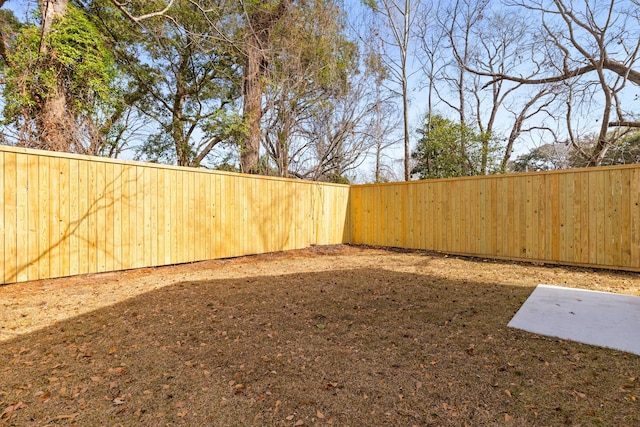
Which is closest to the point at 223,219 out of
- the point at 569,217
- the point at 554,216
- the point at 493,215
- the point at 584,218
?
the point at 493,215

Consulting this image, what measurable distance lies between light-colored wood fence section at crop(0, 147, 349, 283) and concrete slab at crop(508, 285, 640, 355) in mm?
4438

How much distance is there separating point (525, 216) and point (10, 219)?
7.27 meters

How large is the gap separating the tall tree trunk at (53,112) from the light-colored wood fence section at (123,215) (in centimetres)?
235

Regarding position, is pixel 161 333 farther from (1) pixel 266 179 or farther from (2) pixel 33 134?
(2) pixel 33 134

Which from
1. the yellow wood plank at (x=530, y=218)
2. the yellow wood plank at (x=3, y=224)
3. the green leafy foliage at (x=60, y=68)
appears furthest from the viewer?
the green leafy foliage at (x=60, y=68)

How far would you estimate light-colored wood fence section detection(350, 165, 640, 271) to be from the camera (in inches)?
178

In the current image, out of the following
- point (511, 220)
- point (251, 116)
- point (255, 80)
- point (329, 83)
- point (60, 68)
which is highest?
point (329, 83)

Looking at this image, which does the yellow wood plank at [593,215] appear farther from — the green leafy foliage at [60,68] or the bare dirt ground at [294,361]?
the green leafy foliage at [60,68]

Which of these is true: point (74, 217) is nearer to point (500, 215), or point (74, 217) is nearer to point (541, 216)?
point (500, 215)

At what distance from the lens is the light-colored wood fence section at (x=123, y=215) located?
3576 mm

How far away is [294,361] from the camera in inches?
74.0

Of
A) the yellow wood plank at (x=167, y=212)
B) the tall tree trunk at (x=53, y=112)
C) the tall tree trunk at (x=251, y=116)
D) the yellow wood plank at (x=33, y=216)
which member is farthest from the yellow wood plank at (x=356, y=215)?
the tall tree trunk at (x=53, y=112)

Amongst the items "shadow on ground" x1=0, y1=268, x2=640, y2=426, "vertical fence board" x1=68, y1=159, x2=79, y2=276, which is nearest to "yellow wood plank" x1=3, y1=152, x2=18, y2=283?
"vertical fence board" x1=68, y1=159, x2=79, y2=276

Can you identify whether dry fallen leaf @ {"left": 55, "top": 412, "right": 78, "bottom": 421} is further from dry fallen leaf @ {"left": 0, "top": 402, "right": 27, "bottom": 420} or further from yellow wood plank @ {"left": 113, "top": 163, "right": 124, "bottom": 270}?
yellow wood plank @ {"left": 113, "top": 163, "right": 124, "bottom": 270}
